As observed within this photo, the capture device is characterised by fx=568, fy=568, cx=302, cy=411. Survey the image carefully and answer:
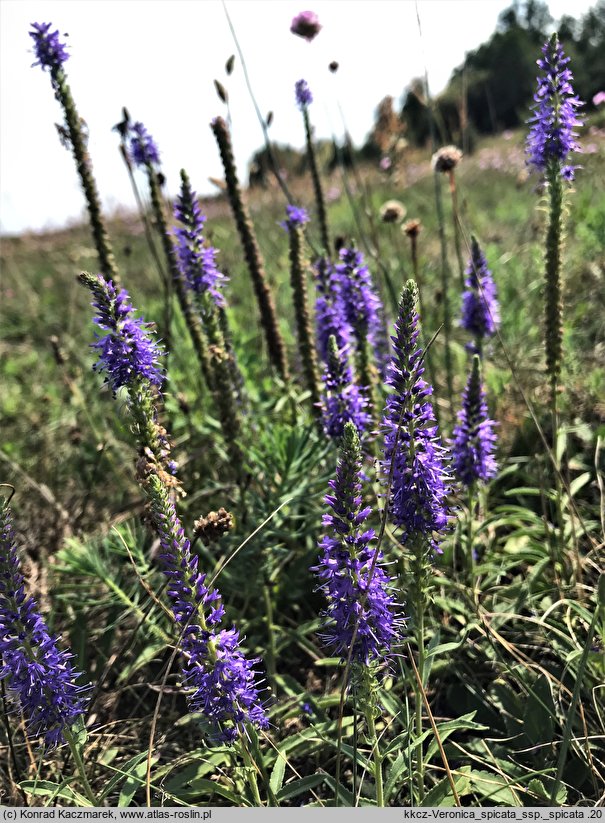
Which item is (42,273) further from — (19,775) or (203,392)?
(19,775)

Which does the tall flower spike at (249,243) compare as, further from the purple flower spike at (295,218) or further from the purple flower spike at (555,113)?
the purple flower spike at (555,113)

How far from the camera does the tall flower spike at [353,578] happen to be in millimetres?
1679

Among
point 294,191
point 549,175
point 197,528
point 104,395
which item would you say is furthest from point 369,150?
point 197,528

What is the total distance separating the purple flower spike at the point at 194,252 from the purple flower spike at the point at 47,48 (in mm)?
982

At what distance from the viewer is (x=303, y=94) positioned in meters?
4.06

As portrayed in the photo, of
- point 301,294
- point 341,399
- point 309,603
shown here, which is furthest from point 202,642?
point 301,294

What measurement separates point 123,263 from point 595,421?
30.1 feet

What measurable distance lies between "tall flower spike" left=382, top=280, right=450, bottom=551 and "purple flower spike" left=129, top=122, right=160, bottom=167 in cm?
271

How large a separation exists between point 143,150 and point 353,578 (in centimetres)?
327

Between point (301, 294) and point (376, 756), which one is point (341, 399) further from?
point (376, 756)

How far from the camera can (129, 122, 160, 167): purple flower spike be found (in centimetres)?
376

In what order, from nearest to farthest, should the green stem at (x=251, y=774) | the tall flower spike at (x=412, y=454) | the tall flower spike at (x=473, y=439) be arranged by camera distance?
the tall flower spike at (x=412, y=454), the green stem at (x=251, y=774), the tall flower spike at (x=473, y=439)

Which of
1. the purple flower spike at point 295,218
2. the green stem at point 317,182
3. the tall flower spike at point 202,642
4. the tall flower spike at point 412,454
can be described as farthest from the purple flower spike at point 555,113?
the tall flower spike at point 202,642

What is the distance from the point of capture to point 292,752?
2463 millimetres
